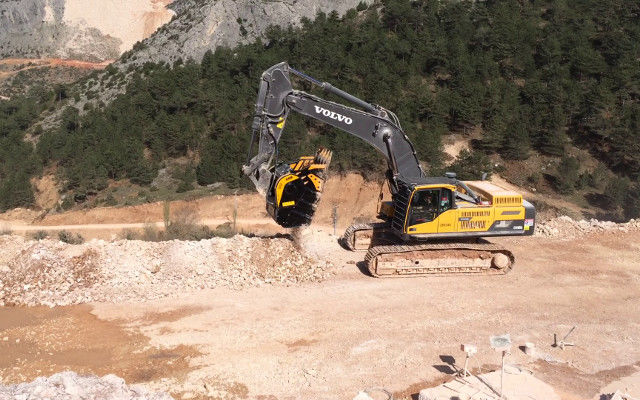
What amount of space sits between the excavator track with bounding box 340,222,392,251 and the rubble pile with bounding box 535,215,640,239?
5.62 m

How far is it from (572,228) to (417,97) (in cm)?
1631

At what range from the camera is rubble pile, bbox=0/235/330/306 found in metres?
14.5

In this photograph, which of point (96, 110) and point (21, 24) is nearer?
point (96, 110)

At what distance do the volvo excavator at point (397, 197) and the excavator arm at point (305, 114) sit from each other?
27mm

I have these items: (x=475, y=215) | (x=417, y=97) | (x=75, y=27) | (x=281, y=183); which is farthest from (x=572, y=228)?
(x=75, y=27)

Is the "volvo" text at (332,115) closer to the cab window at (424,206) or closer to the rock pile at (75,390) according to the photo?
the cab window at (424,206)

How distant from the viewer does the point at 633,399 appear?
34.0ft

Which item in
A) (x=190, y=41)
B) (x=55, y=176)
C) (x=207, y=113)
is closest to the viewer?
(x=55, y=176)

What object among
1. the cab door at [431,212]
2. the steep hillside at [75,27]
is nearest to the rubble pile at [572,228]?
the cab door at [431,212]

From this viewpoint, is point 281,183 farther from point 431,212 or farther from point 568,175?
point 568,175

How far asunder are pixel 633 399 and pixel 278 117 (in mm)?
10295

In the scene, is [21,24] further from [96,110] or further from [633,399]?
[633,399]

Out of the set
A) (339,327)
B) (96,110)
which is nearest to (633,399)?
(339,327)

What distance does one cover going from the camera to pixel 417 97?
34.3 meters
